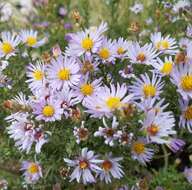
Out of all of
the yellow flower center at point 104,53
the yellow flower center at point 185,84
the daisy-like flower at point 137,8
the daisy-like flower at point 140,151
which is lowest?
the daisy-like flower at point 140,151

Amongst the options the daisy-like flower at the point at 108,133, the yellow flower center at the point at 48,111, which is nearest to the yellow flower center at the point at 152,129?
the daisy-like flower at the point at 108,133

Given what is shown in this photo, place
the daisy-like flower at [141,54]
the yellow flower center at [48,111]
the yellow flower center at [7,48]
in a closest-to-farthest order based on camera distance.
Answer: the yellow flower center at [48,111], the daisy-like flower at [141,54], the yellow flower center at [7,48]

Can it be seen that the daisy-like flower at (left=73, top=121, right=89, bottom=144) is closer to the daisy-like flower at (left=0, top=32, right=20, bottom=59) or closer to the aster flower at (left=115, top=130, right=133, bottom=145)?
the aster flower at (left=115, top=130, right=133, bottom=145)

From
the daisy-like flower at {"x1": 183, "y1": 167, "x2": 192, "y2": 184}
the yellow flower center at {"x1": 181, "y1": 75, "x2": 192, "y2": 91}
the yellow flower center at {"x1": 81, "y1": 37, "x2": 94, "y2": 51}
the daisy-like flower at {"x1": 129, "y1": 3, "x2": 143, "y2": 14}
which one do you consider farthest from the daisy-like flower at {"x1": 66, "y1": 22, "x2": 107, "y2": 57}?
the daisy-like flower at {"x1": 129, "y1": 3, "x2": 143, "y2": 14}

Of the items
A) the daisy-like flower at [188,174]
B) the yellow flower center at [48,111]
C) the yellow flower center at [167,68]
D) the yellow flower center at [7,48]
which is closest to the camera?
the yellow flower center at [48,111]

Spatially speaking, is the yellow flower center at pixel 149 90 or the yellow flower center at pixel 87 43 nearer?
the yellow flower center at pixel 149 90

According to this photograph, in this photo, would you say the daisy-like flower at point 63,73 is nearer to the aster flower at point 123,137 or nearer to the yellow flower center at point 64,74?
the yellow flower center at point 64,74

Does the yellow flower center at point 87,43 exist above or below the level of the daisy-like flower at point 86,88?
above

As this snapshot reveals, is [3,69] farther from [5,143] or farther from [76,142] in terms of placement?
[76,142]
